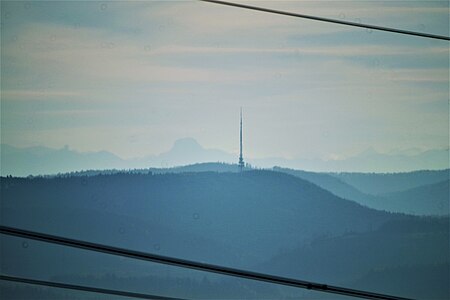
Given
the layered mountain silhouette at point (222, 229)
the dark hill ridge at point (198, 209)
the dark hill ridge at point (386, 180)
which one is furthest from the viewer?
the dark hill ridge at point (386, 180)

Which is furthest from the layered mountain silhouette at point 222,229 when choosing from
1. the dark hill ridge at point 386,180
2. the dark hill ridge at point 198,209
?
the dark hill ridge at point 386,180

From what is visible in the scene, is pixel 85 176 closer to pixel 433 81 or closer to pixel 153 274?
pixel 153 274

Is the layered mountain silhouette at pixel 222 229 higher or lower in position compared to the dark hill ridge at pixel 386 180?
lower

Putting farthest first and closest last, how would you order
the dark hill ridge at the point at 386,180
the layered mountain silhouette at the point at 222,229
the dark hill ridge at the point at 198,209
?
1. the dark hill ridge at the point at 386,180
2. the dark hill ridge at the point at 198,209
3. the layered mountain silhouette at the point at 222,229

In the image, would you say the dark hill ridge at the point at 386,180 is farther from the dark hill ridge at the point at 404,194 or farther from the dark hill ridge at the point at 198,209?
the dark hill ridge at the point at 198,209

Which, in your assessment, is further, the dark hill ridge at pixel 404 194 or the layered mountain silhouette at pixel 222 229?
the dark hill ridge at pixel 404 194

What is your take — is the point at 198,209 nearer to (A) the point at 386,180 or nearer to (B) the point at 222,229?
(B) the point at 222,229

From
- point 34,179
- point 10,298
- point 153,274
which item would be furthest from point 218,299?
point 34,179

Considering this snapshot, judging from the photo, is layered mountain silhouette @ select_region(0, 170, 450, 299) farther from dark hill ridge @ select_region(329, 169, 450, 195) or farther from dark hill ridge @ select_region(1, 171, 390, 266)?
dark hill ridge @ select_region(329, 169, 450, 195)
